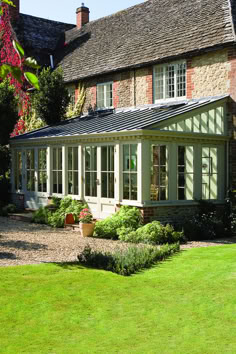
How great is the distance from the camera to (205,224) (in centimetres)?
1419

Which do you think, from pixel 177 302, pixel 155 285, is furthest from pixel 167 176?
pixel 177 302

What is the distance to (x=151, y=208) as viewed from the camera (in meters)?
13.8

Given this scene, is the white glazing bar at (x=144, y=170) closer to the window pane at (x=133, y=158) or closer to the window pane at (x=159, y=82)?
the window pane at (x=133, y=158)

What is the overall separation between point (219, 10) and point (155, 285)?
1234 centimetres

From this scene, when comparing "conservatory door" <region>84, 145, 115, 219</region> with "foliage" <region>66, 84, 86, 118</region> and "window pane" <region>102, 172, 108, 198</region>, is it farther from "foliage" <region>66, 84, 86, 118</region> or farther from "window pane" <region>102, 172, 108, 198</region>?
"foliage" <region>66, 84, 86, 118</region>

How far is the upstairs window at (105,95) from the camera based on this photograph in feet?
69.6

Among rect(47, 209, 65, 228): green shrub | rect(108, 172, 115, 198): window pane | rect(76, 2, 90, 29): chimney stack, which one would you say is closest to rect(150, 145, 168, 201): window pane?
rect(108, 172, 115, 198): window pane

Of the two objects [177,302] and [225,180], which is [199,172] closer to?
[225,180]

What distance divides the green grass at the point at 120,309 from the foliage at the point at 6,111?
41.3 feet

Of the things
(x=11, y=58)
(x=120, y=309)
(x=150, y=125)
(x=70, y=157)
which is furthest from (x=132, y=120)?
(x=11, y=58)

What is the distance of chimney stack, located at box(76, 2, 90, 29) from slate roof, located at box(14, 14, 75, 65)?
56.8 inches

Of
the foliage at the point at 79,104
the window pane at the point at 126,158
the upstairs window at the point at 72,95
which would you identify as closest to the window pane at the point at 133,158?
the window pane at the point at 126,158

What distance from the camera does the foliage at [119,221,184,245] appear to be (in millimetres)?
12523

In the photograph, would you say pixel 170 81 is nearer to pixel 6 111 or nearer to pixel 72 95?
pixel 72 95
